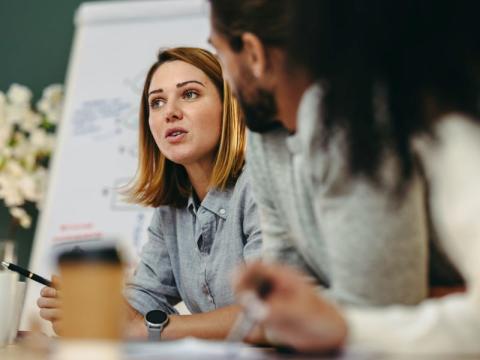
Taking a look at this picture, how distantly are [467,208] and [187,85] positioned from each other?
1.21 meters

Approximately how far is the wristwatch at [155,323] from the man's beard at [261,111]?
63 cm

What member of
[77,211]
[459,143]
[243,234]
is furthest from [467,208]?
[77,211]

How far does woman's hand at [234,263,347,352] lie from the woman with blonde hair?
3.12ft

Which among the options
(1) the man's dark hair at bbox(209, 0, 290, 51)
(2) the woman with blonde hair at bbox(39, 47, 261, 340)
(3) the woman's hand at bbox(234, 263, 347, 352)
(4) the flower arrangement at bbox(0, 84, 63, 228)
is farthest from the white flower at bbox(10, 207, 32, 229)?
(3) the woman's hand at bbox(234, 263, 347, 352)

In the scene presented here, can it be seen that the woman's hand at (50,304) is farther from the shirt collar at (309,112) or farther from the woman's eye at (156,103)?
the shirt collar at (309,112)

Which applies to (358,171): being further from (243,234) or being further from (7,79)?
(7,79)

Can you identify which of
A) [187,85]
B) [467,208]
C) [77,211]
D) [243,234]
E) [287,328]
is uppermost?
[187,85]

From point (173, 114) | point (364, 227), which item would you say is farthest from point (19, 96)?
point (364, 227)

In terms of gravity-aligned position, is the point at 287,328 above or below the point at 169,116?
below

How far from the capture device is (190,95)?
6.14ft

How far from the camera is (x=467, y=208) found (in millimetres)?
753

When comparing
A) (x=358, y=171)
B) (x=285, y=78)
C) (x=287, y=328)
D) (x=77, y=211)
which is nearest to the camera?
(x=287, y=328)

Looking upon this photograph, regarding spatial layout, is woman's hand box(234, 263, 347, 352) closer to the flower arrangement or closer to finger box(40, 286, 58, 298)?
finger box(40, 286, 58, 298)

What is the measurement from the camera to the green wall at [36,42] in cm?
290
